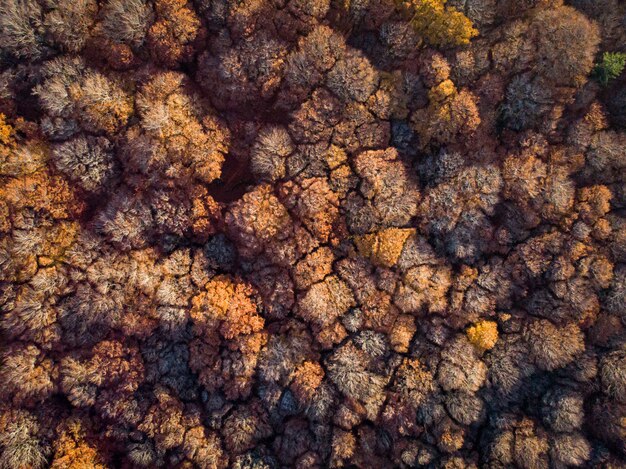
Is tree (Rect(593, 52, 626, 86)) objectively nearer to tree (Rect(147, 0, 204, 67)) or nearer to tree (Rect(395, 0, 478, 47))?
tree (Rect(395, 0, 478, 47))

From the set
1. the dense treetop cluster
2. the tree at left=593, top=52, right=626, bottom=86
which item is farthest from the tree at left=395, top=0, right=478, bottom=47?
the tree at left=593, top=52, right=626, bottom=86

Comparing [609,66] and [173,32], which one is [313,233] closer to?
[173,32]

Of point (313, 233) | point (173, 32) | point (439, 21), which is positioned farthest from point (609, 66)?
point (173, 32)

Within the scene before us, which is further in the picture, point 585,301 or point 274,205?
point 274,205

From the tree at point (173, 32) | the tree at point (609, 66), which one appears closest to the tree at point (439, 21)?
the tree at point (609, 66)

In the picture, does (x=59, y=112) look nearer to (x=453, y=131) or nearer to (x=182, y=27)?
(x=182, y=27)

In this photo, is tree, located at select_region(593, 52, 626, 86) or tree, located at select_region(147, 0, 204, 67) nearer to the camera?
tree, located at select_region(593, 52, 626, 86)

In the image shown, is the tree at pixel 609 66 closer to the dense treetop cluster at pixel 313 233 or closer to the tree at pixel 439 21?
the dense treetop cluster at pixel 313 233

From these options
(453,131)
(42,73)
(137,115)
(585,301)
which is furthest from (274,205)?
(585,301)
